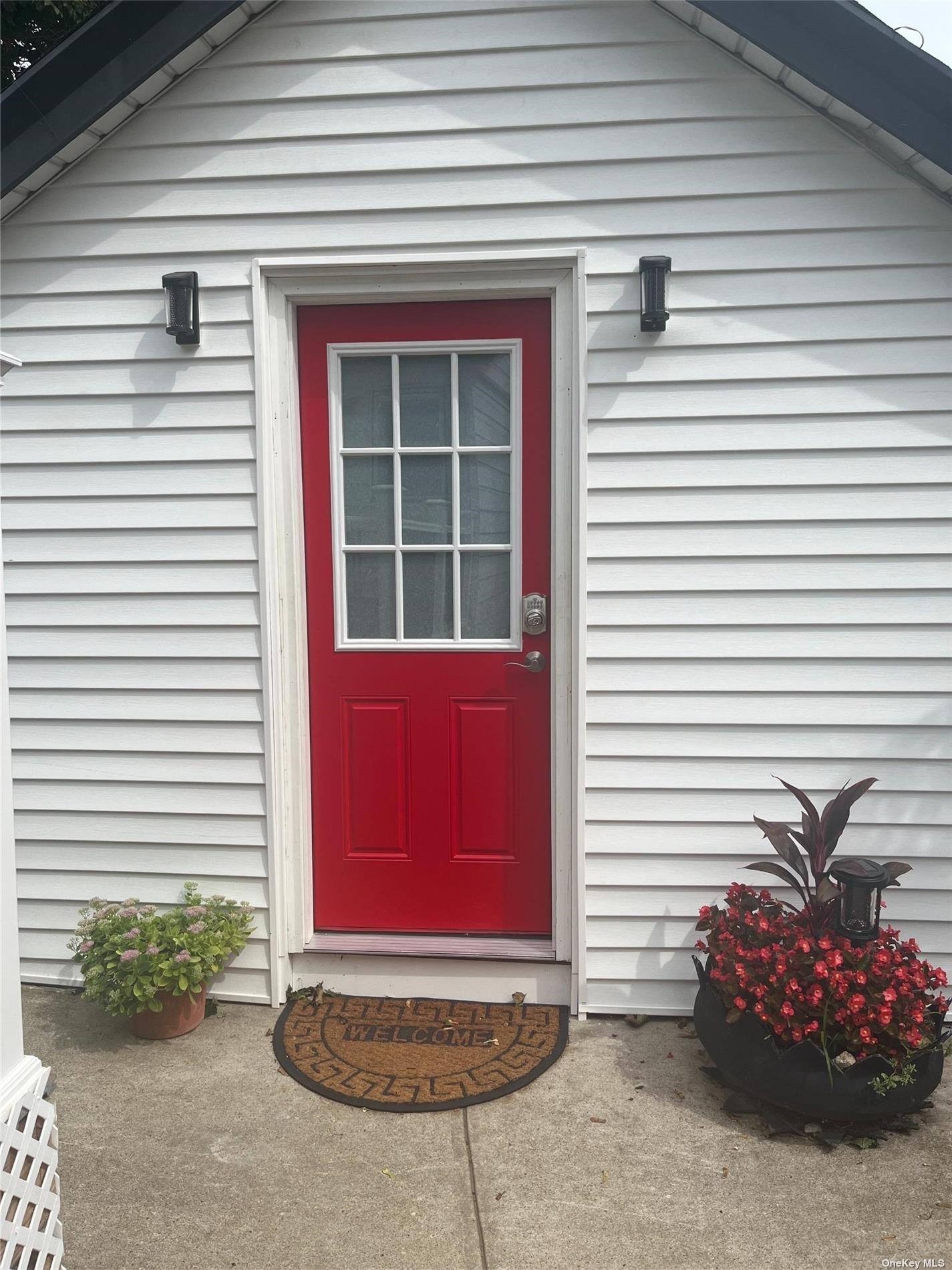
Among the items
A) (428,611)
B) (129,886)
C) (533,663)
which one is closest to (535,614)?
(533,663)

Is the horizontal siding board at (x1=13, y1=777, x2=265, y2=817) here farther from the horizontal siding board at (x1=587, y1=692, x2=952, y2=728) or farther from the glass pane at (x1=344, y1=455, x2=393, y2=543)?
the horizontal siding board at (x1=587, y1=692, x2=952, y2=728)

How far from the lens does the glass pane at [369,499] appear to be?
10.8 ft

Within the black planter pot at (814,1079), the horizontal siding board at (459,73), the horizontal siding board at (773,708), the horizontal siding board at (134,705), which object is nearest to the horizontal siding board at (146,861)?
the horizontal siding board at (134,705)

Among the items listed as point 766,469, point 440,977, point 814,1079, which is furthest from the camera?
point 440,977

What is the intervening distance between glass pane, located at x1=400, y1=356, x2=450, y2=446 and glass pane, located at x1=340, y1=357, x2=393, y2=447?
53 millimetres

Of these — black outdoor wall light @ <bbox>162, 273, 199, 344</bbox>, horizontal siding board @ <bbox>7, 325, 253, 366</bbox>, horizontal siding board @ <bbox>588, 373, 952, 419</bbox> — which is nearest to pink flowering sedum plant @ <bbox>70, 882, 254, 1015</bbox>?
horizontal siding board @ <bbox>7, 325, 253, 366</bbox>

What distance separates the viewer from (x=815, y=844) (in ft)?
9.36

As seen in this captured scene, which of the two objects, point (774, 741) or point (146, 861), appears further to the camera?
point (146, 861)

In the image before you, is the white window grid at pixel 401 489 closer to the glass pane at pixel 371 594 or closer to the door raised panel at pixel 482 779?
the glass pane at pixel 371 594

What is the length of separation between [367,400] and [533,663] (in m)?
1.05

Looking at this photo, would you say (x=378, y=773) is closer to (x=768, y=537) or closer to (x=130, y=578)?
(x=130, y=578)

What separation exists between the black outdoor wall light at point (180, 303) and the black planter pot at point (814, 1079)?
2.66 m

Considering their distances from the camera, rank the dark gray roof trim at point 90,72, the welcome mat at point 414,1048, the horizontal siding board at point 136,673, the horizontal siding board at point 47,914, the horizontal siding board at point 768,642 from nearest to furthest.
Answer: the welcome mat at point 414,1048
the dark gray roof trim at point 90,72
the horizontal siding board at point 768,642
the horizontal siding board at point 136,673
the horizontal siding board at point 47,914

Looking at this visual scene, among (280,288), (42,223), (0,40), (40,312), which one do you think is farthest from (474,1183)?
(0,40)
